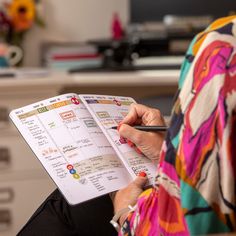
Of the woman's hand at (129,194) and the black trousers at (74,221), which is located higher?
the woman's hand at (129,194)

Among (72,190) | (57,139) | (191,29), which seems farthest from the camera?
(191,29)

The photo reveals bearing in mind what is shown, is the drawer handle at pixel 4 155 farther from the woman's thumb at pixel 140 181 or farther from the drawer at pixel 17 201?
the woman's thumb at pixel 140 181

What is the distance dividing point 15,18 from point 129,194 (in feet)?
5.65

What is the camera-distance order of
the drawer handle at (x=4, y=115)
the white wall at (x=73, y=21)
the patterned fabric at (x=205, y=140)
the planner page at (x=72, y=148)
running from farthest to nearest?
1. the white wall at (x=73, y=21)
2. the drawer handle at (x=4, y=115)
3. the planner page at (x=72, y=148)
4. the patterned fabric at (x=205, y=140)

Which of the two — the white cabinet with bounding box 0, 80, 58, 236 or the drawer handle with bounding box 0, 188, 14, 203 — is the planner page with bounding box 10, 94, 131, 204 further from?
the drawer handle with bounding box 0, 188, 14, 203

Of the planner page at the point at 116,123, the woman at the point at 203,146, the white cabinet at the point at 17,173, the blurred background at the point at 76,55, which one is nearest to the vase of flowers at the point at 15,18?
the blurred background at the point at 76,55

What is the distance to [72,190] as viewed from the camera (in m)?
0.93

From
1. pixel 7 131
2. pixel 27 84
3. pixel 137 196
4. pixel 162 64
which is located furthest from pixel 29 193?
pixel 137 196

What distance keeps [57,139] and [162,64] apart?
133 cm

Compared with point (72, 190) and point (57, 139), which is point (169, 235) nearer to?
point (72, 190)

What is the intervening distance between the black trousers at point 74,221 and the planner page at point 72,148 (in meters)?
0.16

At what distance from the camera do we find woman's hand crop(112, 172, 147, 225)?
0.96 m

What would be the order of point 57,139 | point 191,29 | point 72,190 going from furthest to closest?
point 191,29 < point 57,139 < point 72,190

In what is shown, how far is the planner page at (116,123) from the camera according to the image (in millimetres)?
1044
